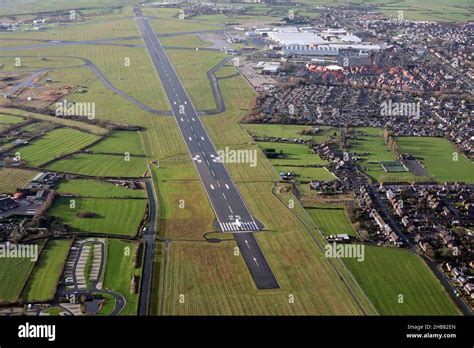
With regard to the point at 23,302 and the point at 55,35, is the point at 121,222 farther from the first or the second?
the point at 55,35

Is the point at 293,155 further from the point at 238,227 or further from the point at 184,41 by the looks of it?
the point at 184,41

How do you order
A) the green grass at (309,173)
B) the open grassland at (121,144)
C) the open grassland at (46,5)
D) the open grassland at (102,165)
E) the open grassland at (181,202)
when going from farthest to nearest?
the open grassland at (46,5) < the open grassland at (121,144) < the green grass at (309,173) < the open grassland at (102,165) < the open grassland at (181,202)

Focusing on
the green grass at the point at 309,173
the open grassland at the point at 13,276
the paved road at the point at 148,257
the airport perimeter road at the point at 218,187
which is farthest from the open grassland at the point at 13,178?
the green grass at the point at 309,173

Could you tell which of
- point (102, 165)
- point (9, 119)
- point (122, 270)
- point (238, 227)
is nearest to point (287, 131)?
point (102, 165)

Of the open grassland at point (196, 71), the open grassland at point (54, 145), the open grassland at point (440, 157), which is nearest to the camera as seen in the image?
the open grassland at point (440, 157)

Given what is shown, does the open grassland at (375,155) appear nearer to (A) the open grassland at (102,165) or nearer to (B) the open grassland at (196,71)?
(B) the open grassland at (196,71)

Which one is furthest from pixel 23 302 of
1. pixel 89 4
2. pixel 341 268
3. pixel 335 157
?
pixel 89 4
